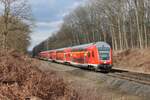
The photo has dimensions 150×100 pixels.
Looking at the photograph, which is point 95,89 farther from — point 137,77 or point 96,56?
point 96,56

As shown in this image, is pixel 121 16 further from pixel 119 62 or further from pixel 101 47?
pixel 101 47

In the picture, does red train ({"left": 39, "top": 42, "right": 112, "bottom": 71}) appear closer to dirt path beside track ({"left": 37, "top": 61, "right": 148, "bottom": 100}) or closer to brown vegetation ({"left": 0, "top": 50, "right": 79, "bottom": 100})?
dirt path beside track ({"left": 37, "top": 61, "right": 148, "bottom": 100})

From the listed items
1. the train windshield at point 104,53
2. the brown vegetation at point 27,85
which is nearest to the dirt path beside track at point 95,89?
the brown vegetation at point 27,85

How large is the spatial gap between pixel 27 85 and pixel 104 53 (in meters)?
27.9

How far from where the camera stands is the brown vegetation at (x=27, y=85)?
8.57 metres

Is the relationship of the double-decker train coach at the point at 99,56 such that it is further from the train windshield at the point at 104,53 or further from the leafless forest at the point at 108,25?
the leafless forest at the point at 108,25

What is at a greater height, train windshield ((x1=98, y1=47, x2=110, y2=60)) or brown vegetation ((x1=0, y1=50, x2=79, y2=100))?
train windshield ((x1=98, y1=47, x2=110, y2=60))

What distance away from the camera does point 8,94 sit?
27.7ft

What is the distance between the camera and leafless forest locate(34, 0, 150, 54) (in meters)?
63.2

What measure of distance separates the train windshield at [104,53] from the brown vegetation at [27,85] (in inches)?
1011

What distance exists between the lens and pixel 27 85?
9.05 meters

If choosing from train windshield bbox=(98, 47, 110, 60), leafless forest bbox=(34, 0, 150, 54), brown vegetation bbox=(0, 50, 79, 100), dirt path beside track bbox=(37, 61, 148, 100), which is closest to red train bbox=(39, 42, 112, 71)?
train windshield bbox=(98, 47, 110, 60)

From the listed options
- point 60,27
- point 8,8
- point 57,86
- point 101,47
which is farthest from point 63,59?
point 60,27

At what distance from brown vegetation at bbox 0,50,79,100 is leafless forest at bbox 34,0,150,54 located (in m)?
44.2
